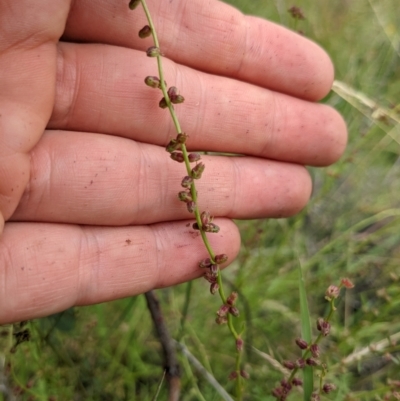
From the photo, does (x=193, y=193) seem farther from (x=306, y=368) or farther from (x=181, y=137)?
(x=306, y=368)

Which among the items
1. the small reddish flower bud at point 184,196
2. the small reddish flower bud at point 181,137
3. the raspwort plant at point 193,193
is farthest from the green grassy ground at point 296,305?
the small reddish flower bud at point 181,137

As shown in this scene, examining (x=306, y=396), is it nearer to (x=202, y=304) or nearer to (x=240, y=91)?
(x=202, y=304)

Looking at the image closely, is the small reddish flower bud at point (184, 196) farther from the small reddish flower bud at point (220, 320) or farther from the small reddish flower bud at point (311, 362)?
the small reddish flower bud at point (311, 362)

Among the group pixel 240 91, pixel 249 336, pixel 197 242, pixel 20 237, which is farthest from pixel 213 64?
pixel 249 336

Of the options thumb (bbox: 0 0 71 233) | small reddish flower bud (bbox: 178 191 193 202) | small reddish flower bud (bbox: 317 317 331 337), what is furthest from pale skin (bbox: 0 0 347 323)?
small reddish flower bud (bbox: 317 317 331 337)

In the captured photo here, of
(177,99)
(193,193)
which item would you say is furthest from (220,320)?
(177,99)
